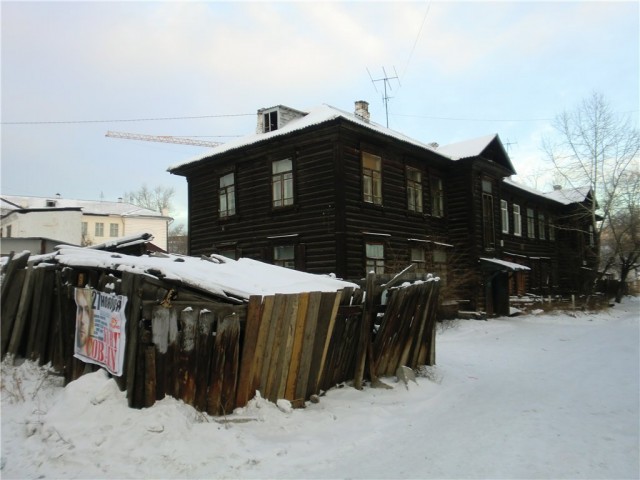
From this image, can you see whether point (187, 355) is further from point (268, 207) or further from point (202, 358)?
point (268, 207)

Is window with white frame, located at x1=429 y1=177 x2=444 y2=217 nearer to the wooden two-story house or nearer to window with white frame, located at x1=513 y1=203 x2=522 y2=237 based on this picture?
the wooden two-story house

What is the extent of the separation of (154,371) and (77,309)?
197cm

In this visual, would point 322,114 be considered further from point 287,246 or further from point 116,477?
point 116,477

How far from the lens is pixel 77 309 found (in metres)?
6.07

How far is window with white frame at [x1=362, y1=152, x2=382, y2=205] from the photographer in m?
16.8

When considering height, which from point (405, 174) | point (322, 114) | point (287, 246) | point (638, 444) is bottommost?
point (638, 444)

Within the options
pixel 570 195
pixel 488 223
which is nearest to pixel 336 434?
pixel 488 223

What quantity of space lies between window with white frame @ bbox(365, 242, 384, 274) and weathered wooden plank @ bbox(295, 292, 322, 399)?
10.7m

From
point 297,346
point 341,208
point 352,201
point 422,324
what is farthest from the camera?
point 352,201

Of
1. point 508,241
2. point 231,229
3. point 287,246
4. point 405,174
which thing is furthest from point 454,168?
point 231,229

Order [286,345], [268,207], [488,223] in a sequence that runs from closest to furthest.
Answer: [286,345] < [268,207] < [488,223]

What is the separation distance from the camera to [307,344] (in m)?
5.80

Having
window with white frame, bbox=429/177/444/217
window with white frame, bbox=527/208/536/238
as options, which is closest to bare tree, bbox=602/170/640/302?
window with white frame, bbox=527/208/536/238

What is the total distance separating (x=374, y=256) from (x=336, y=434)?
11956 mm
